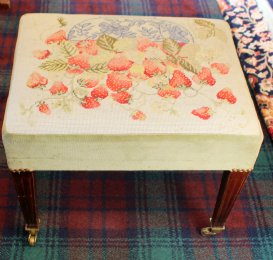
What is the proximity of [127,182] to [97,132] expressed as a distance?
0.43m

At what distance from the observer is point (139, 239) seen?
115cm

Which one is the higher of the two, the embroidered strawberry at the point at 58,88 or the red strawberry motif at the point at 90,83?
the red strawberry motif at the point at 90,83

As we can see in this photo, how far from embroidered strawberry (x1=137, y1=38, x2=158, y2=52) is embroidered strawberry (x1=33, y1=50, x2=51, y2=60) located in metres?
0.21

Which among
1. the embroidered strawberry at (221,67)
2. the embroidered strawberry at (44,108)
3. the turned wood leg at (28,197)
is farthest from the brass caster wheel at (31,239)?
the embroidered strawberry at (221,67)

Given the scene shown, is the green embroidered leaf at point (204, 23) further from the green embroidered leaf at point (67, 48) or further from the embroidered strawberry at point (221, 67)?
the green embroidered leaf at point (67, 48)

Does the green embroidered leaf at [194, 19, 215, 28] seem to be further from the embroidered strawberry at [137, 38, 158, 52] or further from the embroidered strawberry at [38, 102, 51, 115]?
the embroidered strawberry at [38, 102, 51, 115]

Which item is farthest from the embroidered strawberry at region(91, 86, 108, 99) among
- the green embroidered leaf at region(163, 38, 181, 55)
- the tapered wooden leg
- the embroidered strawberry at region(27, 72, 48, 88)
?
the tapered wooden leg

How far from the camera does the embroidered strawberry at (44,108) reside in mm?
892

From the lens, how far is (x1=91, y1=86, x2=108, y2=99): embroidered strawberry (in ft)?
3.05

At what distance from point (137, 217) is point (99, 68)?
1.40 feet

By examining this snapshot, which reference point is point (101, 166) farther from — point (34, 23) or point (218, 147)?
point (34, 23)

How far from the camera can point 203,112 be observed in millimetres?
917

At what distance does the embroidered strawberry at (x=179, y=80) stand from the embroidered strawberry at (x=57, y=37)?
280mm

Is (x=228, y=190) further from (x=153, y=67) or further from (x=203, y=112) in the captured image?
(x=153, y=67)
